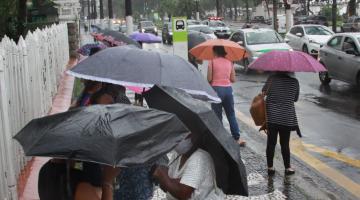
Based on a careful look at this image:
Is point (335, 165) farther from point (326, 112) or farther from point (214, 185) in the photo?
point (214, 185)

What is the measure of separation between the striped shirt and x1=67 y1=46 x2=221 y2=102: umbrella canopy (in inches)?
107

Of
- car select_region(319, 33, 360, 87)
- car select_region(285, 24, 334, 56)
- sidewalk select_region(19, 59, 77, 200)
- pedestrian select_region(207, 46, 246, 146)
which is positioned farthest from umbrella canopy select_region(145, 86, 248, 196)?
car select_region(285, 24, 334, 56)

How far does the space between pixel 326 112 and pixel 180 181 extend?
918 cm

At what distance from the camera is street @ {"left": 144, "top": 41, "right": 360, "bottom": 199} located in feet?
23.6

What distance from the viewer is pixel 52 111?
35.1 ft

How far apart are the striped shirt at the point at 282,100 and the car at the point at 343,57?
7556 mm

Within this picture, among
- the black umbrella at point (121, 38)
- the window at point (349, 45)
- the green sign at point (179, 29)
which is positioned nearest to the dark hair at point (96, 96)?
the black umbrella at point (121, 38)

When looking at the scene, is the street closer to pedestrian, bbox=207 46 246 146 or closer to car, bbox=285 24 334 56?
pedestrian, bbox=207 46 246 146

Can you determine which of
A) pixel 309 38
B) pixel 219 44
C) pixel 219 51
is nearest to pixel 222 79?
pixel 219 51

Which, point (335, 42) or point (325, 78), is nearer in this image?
point (335, 42)

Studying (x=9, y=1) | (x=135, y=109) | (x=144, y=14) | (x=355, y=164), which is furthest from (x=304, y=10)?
(x=135, y=109)

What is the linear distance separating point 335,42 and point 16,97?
1083cm

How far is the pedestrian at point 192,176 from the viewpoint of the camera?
3062 millimetres

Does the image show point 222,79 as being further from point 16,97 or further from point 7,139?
point 7,139
